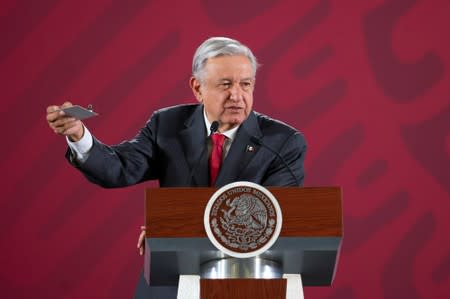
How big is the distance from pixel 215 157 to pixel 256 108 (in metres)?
1.42

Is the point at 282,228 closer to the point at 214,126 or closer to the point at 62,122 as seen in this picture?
the point at 214,126

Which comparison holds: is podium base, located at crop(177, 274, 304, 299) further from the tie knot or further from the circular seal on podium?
the tie knot

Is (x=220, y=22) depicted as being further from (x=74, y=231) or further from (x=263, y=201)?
(x=263, y=201)

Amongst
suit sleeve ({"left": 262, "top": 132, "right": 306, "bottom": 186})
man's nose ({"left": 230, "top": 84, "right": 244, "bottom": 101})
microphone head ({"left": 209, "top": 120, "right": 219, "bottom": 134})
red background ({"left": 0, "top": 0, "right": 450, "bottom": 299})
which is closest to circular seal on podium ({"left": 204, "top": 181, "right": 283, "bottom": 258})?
microphone head ({"left": 209, "top": 120, "right": 219, "bottom": 134})

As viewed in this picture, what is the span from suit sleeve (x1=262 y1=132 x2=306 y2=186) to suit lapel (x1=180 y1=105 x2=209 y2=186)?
0.58 ft

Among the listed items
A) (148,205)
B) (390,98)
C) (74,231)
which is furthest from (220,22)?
(148,205)

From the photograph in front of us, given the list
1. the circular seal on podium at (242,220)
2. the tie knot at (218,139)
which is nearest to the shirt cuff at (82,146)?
the tie knot at (218,139)

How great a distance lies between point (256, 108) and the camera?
176 inches

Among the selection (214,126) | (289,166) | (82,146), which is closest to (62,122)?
(82,146)

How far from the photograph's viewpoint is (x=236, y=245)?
229 cm

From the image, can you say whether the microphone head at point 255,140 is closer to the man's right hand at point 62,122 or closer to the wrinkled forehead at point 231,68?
the wrinkled forehead at point 231,68

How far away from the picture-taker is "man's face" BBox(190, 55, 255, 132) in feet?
9.98

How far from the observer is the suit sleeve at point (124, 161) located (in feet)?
9.34

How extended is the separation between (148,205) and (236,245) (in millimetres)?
207
